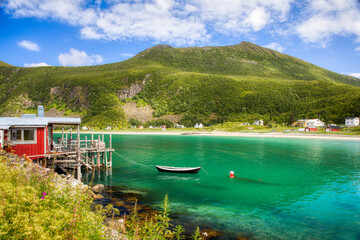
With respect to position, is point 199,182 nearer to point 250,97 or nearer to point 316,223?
point 316,223

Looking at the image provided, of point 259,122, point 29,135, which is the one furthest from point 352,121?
point 29,135

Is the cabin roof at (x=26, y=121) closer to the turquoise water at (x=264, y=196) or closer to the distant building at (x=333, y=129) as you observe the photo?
the turquoise water at (x=264, y=196)

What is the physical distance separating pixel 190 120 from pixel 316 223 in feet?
520

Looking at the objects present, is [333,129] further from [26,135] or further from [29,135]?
[26,135]

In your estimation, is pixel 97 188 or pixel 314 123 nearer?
pixel 97 188

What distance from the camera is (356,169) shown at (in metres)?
35.4

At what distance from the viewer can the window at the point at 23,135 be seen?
21.1 meters

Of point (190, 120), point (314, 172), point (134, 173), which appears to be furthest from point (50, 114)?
point (314, 172)

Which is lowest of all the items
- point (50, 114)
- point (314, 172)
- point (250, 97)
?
point (314, 172)

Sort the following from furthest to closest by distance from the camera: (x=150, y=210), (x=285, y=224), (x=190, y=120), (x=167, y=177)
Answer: (x=190, y=120) → (x=167, y=177) → (x=150, y=210) → (x=285, y=224)

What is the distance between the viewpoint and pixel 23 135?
21.7 m

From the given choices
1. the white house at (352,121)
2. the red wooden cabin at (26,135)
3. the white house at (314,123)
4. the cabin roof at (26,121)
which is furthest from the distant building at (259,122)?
the red wooden cabin at (26,135)

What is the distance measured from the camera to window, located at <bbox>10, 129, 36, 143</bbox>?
2111 centimetres

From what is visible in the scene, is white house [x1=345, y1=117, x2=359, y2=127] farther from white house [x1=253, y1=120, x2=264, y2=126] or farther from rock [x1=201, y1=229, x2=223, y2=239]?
rock [x1=201, y1=229, x2=223, y2=239]
